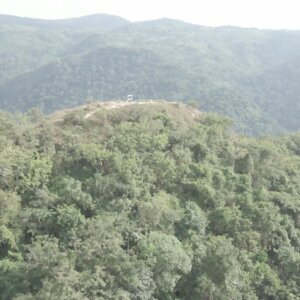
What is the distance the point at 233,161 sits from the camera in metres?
34.3

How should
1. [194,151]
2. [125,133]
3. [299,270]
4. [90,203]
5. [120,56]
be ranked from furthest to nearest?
[120,56] < [194,151] < [125,133] < [299,270] < [90,203]

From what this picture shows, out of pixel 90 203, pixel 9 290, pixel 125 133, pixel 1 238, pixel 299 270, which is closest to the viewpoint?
pixel 9 290

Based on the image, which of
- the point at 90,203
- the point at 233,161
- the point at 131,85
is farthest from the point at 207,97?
the point at 90,203

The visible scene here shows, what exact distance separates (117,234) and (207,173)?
944cm

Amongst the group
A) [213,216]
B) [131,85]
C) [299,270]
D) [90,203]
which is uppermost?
[90,203]

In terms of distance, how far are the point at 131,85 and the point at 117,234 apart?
504 feet

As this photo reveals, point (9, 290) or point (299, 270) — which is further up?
point (9, 290)

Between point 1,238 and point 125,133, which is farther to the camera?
point 125,133

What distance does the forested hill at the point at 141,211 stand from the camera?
68.5 feet

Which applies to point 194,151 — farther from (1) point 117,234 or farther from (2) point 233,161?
(1) point 117,234

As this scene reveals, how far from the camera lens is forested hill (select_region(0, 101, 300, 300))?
68.5 feet

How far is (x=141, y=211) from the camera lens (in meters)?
25.0

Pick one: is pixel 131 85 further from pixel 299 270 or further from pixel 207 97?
pixel 299 270

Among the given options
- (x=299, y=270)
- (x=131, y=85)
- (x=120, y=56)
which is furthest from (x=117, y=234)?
(x=120, y=56)
